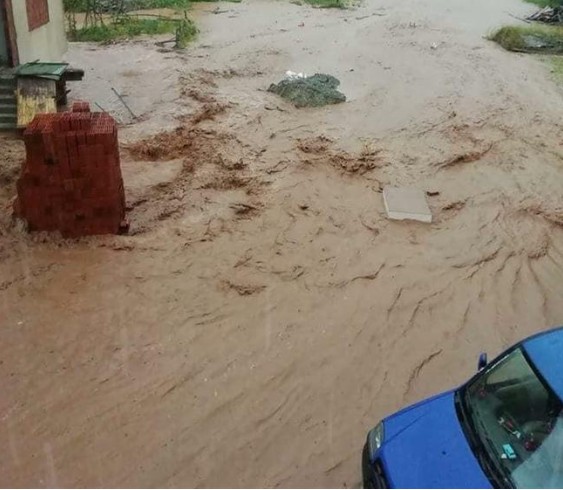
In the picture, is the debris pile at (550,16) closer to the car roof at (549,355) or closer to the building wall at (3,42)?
the building wall at (3,42)

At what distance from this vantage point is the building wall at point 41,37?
10352mm

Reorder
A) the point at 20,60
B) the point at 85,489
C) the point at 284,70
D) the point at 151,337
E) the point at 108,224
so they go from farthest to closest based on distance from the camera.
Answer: the point at 284,70
the point at 20,60
the point at 108,224
the point at 151,337
the point at 85,489

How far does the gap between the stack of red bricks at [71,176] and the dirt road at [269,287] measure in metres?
0.26

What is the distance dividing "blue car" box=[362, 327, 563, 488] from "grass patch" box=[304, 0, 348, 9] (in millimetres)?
18650

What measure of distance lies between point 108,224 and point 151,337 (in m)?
1.80

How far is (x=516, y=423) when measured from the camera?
3645 mm

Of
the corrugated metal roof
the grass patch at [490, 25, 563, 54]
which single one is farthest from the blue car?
the grass patch at [490, 25, 563, 54]

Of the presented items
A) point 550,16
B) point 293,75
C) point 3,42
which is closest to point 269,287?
point 3,42

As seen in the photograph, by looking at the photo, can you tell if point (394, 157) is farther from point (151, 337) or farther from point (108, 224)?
point (151, 337)

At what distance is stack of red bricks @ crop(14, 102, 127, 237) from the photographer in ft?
21.1

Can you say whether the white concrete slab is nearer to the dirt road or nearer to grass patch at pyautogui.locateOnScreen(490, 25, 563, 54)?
the dirt road

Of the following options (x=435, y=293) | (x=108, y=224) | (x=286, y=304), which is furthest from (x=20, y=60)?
(x=435, y=293)

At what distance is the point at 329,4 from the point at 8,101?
13.9 m

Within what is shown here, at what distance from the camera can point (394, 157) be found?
9398mm
